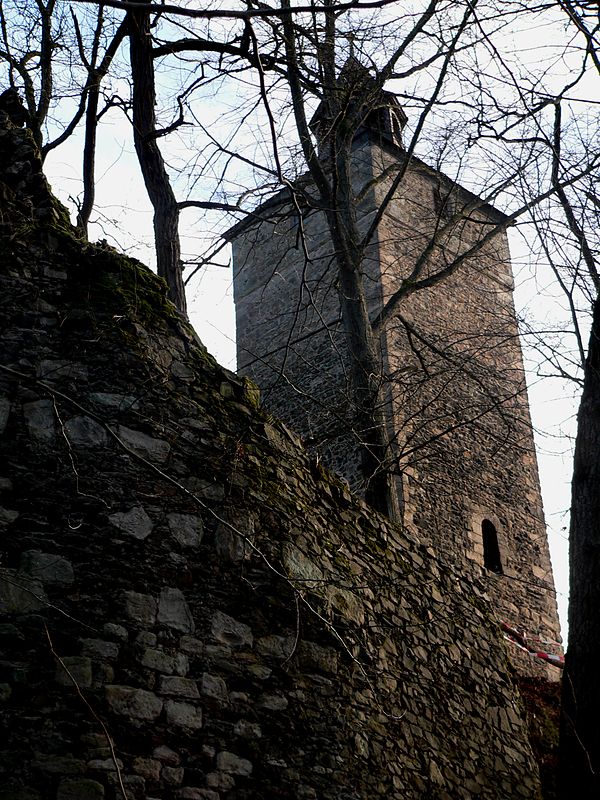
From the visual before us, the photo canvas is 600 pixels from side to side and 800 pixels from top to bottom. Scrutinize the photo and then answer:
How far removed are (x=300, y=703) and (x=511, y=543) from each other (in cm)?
1087

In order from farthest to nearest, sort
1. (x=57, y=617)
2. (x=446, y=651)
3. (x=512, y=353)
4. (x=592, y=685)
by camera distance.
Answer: (x=512, y=353), (x=446, y=651), (x=592, y=685), (x=57, y=617)

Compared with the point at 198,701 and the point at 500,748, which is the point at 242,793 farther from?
the point at 500,748

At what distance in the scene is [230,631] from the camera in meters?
4.43

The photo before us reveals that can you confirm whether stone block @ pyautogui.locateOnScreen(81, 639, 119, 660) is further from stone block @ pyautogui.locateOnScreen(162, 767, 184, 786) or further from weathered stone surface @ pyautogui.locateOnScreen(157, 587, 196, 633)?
stone block @ pyautogui.locateOnScreen(162, 767, 184, 786)

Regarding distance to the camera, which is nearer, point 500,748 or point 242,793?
point 242,793

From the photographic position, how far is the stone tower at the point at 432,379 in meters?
13.6

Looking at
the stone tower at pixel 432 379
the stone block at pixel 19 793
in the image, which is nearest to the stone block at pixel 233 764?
the stone block at pixel 19 793

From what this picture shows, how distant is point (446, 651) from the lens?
19.9ft

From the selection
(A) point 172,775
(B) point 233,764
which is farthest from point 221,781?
(A) point 172,775

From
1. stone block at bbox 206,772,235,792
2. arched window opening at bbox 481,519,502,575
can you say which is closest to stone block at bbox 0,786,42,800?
stone block at bbox 206,772,235,792

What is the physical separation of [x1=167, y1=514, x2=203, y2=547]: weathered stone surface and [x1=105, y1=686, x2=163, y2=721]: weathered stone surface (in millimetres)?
728

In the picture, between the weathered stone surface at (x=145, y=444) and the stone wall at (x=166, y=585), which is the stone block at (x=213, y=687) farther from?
the weathered stone surface at (x=145, y=444)

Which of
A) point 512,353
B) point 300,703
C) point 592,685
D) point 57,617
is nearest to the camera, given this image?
point 57,617

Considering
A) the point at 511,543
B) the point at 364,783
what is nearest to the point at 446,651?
the point at 364,783
